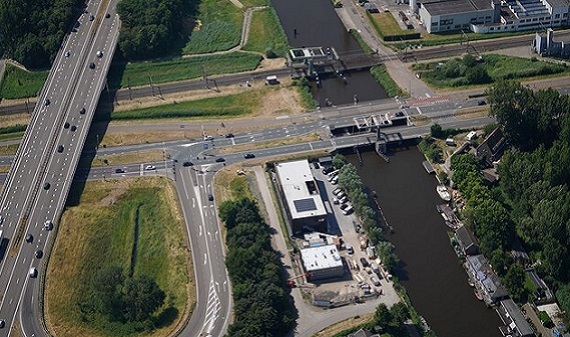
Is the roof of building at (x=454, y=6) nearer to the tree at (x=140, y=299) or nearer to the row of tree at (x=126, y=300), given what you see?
the tree at (x=140, y=299)

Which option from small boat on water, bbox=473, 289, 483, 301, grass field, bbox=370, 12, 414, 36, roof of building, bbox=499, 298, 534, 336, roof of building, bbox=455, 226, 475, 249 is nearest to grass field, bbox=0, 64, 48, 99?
grass field, bbox=370, 12, 414, 36

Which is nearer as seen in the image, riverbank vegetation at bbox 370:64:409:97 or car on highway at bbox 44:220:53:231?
car on highway at bbox 44:220:53:231

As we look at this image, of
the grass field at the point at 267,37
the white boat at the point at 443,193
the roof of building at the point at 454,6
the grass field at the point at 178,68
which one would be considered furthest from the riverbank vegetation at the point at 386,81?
the white boat at the point at 443,193

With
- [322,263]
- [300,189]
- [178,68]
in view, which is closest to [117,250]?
[300,189]

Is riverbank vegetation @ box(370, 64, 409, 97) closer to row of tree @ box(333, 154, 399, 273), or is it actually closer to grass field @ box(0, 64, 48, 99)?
row of tree @ box(333, 154, 399, 273)

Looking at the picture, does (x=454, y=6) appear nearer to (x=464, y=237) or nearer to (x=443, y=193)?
(x=443, y=193)

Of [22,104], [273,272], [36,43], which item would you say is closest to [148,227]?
[273,272]

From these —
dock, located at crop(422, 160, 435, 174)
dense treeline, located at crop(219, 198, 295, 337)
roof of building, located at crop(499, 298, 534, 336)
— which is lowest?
roof of building, located at crop(499, 298, 534, 336)
